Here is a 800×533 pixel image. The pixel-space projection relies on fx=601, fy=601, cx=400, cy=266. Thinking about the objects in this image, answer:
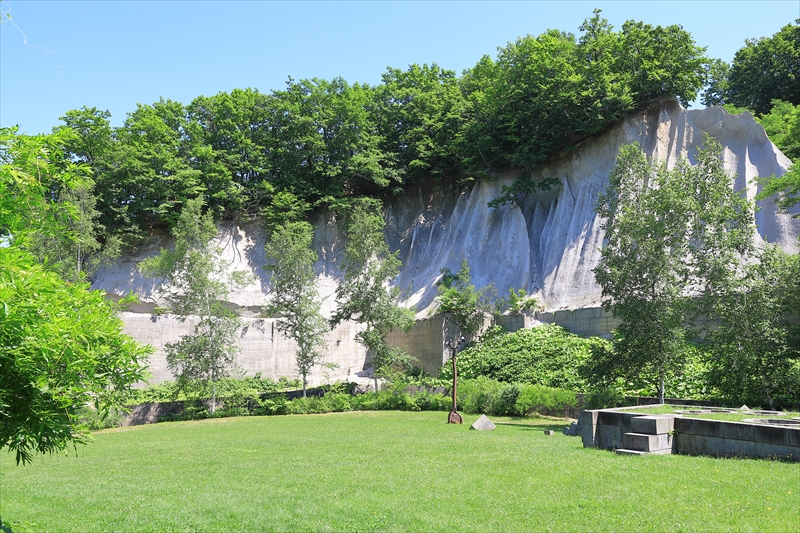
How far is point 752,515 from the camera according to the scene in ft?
→ 21.5

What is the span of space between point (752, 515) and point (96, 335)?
6.82 metres

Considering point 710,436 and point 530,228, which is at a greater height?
point 530,228

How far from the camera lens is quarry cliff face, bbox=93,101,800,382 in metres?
30.6

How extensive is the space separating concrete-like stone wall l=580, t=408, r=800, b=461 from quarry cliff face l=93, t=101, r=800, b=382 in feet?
59.0

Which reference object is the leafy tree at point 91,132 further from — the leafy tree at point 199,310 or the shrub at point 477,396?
the shrub at point 477,396

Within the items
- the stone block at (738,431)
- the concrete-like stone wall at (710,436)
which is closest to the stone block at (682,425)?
the concrete-like stone wall at (710,436)

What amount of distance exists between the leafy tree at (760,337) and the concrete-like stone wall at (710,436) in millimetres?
5933

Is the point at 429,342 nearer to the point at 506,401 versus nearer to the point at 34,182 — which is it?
the point at 506,401

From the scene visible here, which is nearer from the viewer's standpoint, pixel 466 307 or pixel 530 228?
pixel 466 307

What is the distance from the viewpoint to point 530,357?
2588 cm

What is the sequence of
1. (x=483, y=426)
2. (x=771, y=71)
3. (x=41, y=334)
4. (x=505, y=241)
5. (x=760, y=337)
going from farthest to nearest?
1. (x=771, y=71)
2. (x=505, y=241)
3. (x=483, y=426)
4. (x=760, y=337)
5. (x=41, y=334)

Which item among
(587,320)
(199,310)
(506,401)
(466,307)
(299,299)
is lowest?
(506,401)

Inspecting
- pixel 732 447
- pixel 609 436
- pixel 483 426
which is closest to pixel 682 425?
pixel 732 447

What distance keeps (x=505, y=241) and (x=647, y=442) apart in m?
25.3
